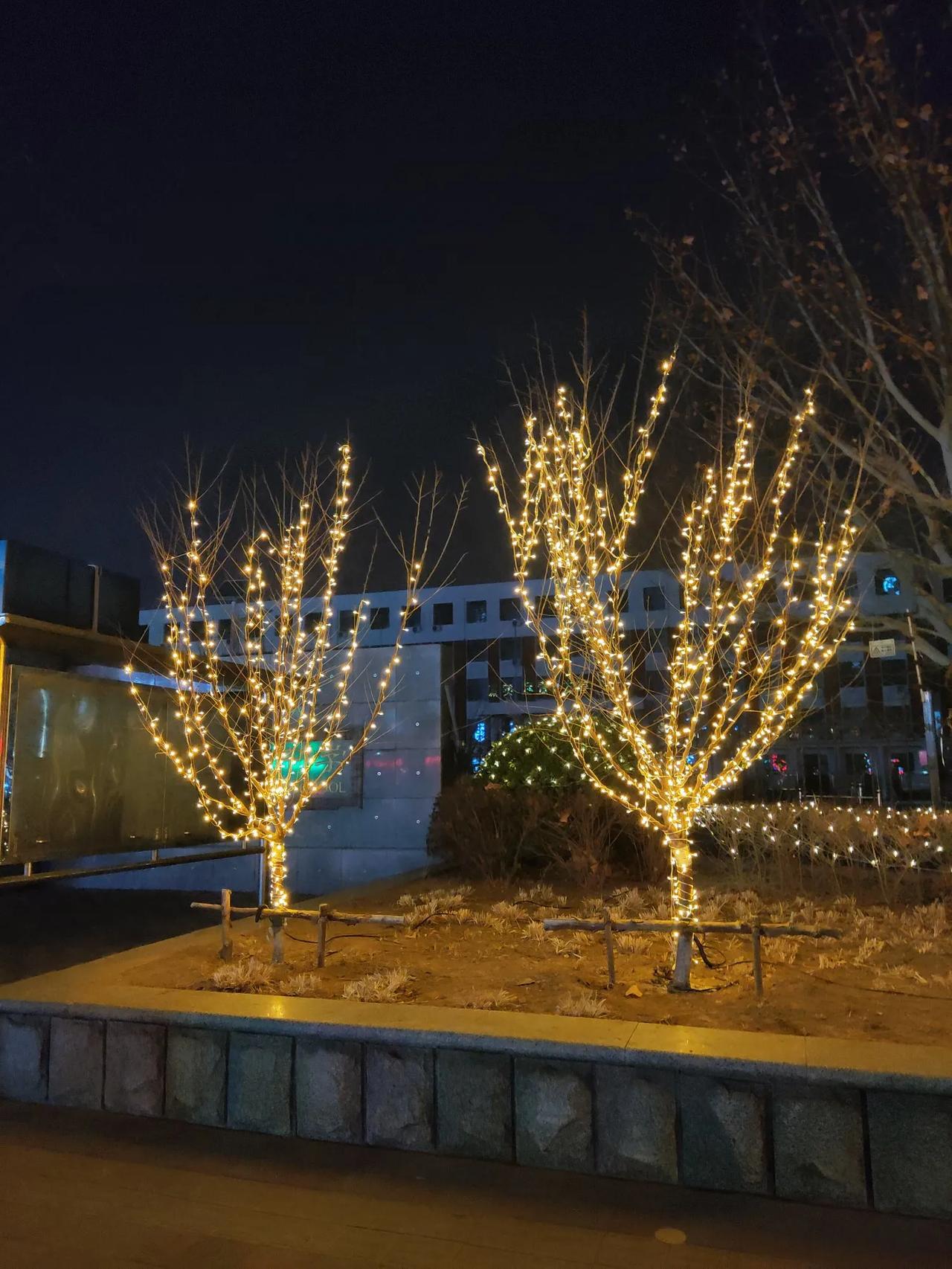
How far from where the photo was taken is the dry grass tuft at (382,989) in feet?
19.4

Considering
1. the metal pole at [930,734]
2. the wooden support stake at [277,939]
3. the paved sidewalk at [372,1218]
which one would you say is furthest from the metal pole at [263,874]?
the metal pole at [930,734]

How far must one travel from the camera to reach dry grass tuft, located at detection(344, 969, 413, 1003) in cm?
591

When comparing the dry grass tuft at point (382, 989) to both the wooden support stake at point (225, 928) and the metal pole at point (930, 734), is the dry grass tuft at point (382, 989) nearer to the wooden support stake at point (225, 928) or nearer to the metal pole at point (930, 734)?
the wooden support stake at point (225, 928)

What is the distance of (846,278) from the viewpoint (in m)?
10.3

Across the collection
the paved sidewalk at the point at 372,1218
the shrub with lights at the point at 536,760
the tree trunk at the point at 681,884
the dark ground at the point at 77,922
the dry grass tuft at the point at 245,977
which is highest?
the shrub with lights at the point at 536,760

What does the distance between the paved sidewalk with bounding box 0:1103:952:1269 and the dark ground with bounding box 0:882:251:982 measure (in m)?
3.55

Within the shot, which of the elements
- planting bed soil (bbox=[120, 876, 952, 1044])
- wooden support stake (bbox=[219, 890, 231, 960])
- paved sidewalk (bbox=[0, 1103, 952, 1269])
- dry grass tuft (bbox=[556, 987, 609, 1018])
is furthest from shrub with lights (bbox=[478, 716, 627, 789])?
paved sidewalk (bbox=[0, 1103, 952, 1269])

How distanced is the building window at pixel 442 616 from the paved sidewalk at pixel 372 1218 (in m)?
48.7

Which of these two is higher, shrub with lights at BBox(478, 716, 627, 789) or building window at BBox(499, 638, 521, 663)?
building window at BBox(499, 638, 521, 663)

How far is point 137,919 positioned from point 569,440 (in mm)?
7509

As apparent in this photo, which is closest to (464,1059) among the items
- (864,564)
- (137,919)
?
(137,919)

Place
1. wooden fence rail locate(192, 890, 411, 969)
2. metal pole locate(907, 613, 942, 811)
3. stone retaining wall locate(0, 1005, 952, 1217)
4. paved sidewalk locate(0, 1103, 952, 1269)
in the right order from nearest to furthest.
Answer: paved sidewalk locate(0, 1103, 952, 1269) → stone retaining wall locate(0, 1005, 952, 1217) → wooden fence rail locate(192, 890, 411, 969) → metal pole locate(907, 613, 942, 811)

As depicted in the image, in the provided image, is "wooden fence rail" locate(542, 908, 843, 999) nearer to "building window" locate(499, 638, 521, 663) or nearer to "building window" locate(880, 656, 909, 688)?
"building window" locate(880, 656, 909, 688)

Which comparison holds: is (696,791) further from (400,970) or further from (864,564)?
(864,564)
